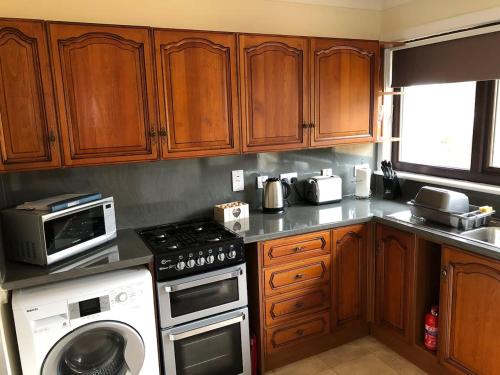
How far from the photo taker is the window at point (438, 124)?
266cm

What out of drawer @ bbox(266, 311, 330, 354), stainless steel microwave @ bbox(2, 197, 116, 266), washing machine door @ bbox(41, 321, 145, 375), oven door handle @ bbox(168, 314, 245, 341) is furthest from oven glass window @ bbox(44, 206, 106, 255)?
drawer @ bbox(266, 311, 330, 354)

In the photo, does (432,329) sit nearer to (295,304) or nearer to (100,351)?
(295,304)

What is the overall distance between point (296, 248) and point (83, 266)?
1.15m

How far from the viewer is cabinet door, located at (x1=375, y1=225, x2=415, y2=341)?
2399 millimetres

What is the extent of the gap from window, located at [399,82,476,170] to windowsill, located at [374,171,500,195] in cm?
11

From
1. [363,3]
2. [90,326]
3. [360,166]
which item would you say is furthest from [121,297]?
[363,3]

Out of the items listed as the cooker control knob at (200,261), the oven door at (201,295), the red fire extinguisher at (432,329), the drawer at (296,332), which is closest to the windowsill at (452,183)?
the red fire extinguisher at (432,329)

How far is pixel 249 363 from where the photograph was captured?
231 cm

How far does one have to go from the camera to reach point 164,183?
2514 mm

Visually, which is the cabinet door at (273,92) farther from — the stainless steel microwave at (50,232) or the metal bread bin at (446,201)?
the stainless steel microwave at (50,232)

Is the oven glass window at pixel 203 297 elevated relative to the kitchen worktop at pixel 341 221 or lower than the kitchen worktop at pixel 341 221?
lower

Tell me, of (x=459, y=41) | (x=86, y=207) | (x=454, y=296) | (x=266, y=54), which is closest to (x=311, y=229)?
(x=454, y=296)

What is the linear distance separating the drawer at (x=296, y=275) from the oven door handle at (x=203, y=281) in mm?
223

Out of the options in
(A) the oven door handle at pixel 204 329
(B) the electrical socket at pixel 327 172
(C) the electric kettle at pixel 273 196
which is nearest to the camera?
(A) the oven door handle at pixel 204 329
